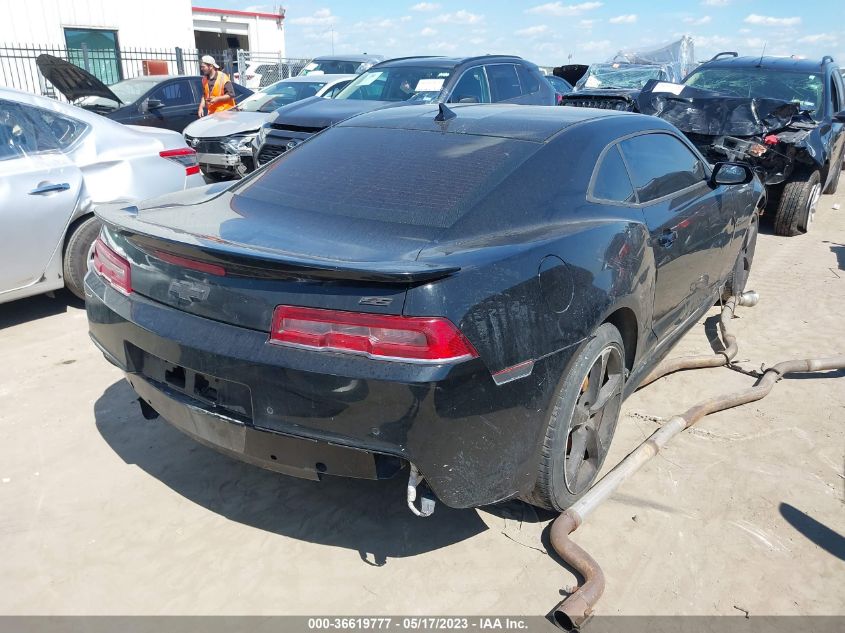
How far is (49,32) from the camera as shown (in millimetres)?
19312

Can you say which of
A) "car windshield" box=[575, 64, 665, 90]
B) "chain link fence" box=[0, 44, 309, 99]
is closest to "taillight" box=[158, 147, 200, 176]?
"car windshield" box=[575, 64, 665, 90]

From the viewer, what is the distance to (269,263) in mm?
2127

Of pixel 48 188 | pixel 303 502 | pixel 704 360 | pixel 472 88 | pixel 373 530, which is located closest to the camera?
pixel 373 530

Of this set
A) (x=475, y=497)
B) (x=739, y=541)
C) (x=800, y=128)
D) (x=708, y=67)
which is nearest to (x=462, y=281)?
(x=475, y=497)

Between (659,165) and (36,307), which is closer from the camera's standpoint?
(659,165)

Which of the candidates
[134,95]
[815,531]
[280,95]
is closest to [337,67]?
[280,95]

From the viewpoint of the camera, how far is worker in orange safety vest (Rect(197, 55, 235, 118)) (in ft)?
33.1

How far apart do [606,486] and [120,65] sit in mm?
21305

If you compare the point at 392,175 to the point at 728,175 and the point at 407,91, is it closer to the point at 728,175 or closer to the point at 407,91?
the point at 728,175

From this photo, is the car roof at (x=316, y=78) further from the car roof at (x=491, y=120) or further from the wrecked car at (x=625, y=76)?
the car roof at (x=491, y=120)

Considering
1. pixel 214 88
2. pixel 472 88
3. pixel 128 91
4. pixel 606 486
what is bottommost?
pixel 606 486

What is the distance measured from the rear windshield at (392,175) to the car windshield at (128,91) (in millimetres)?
8857

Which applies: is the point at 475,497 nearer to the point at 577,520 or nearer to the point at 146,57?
the point at 577,520

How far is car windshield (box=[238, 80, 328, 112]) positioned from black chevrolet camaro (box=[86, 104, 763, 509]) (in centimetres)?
713
